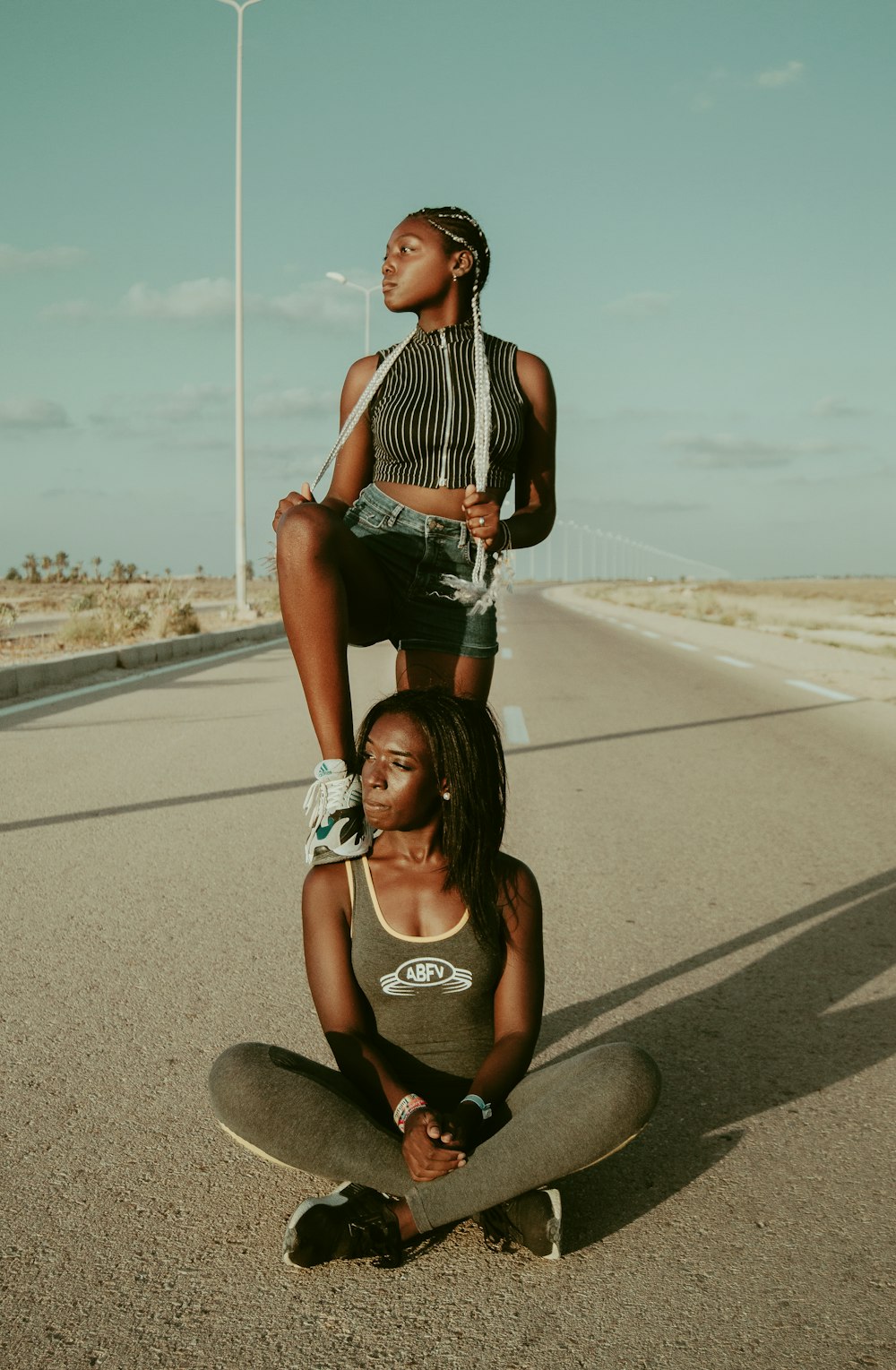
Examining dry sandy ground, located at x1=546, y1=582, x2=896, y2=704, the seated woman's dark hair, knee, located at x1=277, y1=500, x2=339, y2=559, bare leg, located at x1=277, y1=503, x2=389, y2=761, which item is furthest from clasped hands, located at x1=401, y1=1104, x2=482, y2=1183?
dry sandy ground, located at x1=546, y1=582, x2=896, y2=704

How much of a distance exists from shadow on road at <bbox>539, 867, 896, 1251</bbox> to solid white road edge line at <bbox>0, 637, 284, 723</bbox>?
7.99 meters

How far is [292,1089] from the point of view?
248cm

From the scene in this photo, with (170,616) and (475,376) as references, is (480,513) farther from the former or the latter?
(170,616)

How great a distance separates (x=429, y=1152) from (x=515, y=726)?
28.3 ft

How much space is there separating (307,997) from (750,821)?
352 centimetres

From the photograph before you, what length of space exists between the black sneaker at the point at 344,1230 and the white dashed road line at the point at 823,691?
456 inches

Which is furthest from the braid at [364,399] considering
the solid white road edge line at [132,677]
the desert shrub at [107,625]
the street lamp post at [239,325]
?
the street lamp post at [239,325]

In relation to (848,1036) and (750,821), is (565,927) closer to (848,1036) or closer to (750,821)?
(848,1036)

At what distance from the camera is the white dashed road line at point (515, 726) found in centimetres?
1009

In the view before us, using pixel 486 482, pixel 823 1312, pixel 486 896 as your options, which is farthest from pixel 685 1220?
pixel 486 482

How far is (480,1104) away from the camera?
2.51m

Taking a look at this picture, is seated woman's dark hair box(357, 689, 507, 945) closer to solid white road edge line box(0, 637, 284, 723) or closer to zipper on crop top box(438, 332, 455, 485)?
zipper on crop top box(438, 332, 455, 485)

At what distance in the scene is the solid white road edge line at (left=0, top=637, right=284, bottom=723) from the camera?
12.1 m

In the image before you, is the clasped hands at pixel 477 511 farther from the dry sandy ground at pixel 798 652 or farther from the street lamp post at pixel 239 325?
the street lamp post at pixel 239 325
